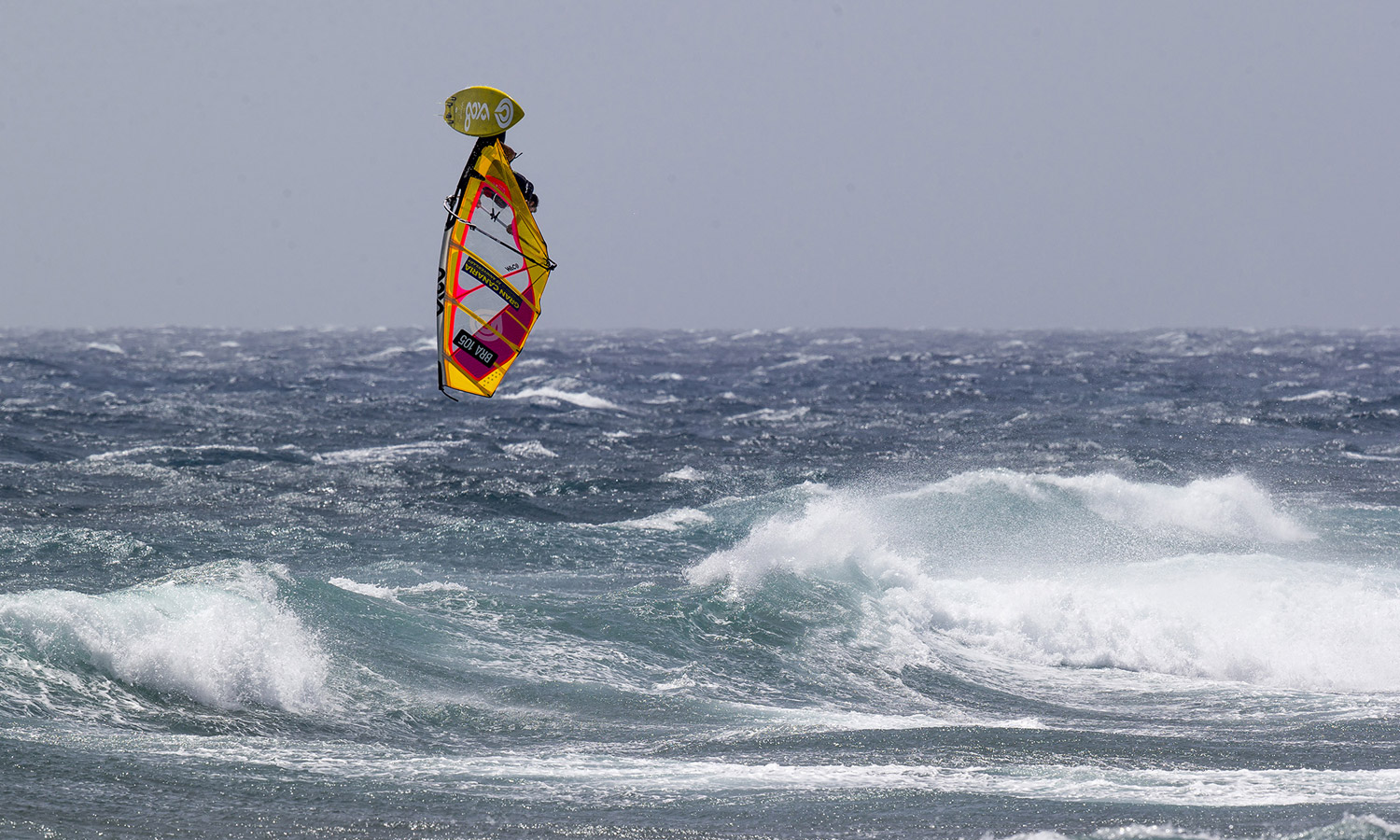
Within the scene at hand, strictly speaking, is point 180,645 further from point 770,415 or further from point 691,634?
point 770,415

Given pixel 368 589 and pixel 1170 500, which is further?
pixel 1170 500

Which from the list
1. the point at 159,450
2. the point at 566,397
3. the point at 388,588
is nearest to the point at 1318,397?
the point at 566,397

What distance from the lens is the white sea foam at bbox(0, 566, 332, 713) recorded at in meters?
9.56

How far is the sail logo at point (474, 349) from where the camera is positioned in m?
8.78

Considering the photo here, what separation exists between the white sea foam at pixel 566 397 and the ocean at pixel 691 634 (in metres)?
7.16

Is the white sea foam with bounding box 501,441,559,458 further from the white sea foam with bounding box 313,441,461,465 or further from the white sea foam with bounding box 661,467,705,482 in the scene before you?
the white sea foam with bounding box 661,467,705,482

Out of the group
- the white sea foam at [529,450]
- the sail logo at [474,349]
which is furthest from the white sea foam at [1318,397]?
the sail logo at [474,349]

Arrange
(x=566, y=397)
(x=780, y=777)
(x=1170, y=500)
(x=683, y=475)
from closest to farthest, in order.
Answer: (x=780, y=777) < (x=1170, y=500) < (x=683, y=475) < (x=566, y=397)

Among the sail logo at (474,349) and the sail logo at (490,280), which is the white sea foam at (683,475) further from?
the sail logo at (474,349)

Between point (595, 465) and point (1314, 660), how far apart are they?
14.3m

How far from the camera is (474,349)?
8.87 m

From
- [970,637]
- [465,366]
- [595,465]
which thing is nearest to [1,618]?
[465,366]

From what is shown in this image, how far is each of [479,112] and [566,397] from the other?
2984cm

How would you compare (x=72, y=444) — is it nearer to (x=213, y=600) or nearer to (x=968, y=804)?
(x=213, y=600)
